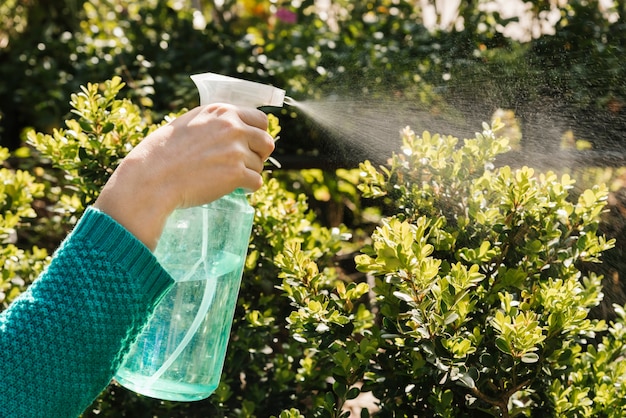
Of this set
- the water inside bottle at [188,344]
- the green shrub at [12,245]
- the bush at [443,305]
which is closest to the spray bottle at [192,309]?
the water inside bottle at [188,344]

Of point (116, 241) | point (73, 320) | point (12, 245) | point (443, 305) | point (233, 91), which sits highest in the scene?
point (233, 91)

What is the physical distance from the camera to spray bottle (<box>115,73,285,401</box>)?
1.55 meters

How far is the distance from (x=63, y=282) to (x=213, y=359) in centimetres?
47

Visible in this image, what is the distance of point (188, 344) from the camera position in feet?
5.21

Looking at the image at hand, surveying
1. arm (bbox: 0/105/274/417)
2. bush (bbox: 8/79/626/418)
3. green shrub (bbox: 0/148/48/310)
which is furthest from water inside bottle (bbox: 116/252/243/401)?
green shrub (bbox: 0/148/48/310)

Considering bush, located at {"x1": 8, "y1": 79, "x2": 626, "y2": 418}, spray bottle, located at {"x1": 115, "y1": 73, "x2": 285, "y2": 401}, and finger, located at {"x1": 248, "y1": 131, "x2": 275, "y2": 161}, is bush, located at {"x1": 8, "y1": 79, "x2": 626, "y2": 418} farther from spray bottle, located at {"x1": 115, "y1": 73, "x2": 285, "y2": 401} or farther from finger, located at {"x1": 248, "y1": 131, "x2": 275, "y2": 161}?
finger, located at {"x1": 248, "y1": 131, "x2": 275, "y2": 161}

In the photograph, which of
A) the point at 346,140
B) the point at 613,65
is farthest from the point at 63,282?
the point at 613,65

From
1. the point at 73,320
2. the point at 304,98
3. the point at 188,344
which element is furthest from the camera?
the point at 304,98

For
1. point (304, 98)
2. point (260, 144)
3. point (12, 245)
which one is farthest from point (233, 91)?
point (304, 98)

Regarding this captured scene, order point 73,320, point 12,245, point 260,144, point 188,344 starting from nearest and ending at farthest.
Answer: point 73,320 < point 260,144 < point 188,344 < point 12,245

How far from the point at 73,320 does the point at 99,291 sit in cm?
6

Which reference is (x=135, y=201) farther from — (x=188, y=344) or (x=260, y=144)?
(x=188, y=344)

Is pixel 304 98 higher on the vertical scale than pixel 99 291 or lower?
lower

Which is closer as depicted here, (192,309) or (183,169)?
(183,169)
